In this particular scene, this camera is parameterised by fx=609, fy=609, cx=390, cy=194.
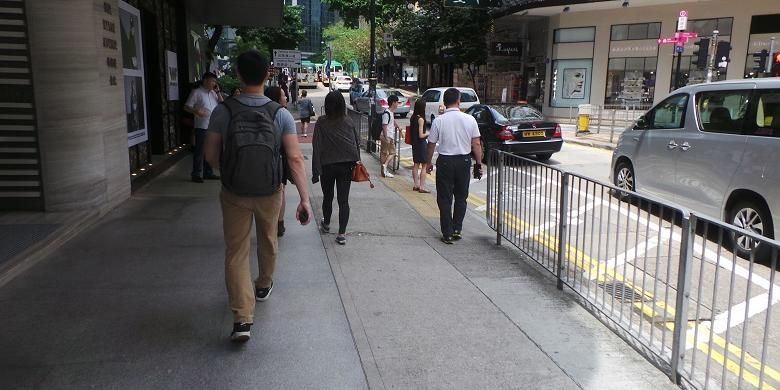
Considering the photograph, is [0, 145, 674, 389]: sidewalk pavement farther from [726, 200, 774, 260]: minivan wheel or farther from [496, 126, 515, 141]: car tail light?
[496, 126, 515, 141]: car tail light

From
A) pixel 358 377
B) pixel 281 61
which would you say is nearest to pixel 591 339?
pixel 358 377

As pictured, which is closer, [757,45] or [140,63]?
[140,63]

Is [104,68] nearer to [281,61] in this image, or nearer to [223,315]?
[223,315]

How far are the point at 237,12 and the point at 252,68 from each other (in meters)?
13.3

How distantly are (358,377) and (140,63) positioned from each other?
25.9 ft

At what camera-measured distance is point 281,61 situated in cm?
2903

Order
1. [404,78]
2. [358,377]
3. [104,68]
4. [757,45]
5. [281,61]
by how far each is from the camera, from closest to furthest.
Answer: [358,377] < [104,68] < [757,45] < [281,61] < [404,78]

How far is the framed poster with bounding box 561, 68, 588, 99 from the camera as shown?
102 ft

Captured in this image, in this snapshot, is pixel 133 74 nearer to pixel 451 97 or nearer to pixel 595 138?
pixel 451 97

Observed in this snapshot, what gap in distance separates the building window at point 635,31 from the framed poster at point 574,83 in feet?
7.37

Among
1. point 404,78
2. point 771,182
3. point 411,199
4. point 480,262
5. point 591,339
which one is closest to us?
point 591,339

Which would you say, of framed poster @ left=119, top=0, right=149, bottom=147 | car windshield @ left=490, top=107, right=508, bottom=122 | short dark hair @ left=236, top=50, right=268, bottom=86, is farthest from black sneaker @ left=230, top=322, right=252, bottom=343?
car windshield @ left=490, top=107, right=508, bottom=122

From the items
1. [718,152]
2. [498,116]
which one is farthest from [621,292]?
[498,116]

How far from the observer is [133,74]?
363 inches
